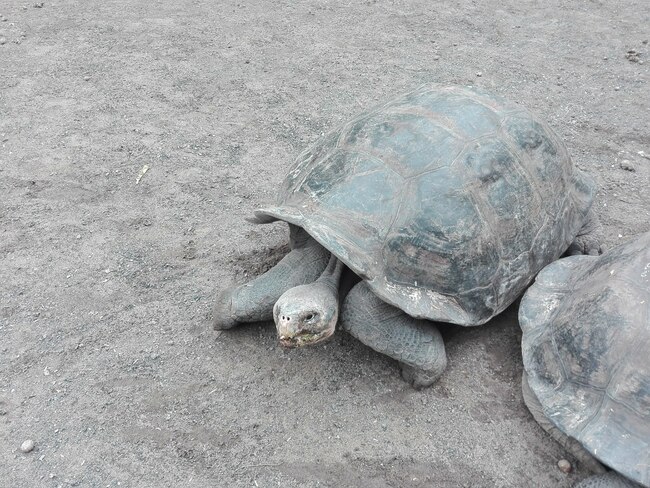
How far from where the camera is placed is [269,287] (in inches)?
112

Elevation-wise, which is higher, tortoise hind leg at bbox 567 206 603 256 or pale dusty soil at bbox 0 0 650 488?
tortoise hind leg at bbox 567 206 603 256

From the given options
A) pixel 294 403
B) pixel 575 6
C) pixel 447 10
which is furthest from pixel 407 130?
pixel 575 6

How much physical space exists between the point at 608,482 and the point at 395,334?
38.3 inches

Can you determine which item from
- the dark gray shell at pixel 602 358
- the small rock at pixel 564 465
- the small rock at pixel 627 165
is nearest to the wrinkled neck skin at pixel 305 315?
the dark gray shell at pixel 602 358

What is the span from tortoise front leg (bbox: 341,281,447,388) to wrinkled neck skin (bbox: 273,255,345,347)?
0.35 feet

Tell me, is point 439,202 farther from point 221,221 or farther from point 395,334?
point 221,221

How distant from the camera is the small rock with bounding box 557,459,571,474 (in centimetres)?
245

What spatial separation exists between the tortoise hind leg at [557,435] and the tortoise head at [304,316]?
0.88 meters

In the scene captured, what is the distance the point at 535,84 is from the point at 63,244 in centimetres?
389

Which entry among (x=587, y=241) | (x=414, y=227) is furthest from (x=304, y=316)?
(x=587, y=241)

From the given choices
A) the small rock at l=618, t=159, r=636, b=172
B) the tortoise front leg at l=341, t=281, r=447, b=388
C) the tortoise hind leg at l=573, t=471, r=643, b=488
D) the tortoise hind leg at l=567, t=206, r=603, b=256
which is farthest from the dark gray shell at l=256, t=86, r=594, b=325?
the small rock at l=618, t=159, r=636, b=172

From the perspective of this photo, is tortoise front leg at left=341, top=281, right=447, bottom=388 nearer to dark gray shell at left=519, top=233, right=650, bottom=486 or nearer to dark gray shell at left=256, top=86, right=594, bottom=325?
dark gray shell at left=256, top=86, right=594, bottom=325

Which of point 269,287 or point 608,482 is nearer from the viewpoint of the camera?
point 608,482

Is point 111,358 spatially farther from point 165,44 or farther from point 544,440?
point 165,44
